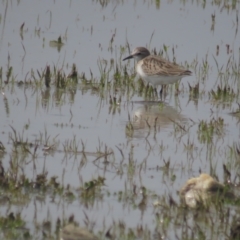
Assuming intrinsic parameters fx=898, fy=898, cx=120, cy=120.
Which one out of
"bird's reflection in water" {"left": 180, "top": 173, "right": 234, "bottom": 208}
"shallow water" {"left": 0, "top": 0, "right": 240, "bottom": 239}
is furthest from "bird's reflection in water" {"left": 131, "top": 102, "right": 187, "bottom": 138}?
"bird's reflection in water" {"left": 180, "top": 173, "right": 234, "bottom": 208}

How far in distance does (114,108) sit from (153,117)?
538 millimetres

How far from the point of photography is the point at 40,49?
1412 cm

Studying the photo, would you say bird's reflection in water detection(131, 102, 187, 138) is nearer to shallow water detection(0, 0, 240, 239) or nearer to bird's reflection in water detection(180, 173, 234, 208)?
shallow water detection(0, 0, 240, 239)

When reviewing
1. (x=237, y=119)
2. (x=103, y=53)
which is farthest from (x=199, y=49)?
(x=237, y=119)

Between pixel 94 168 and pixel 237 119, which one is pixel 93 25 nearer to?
pixel 237 119

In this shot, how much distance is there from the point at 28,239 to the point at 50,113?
4293mm

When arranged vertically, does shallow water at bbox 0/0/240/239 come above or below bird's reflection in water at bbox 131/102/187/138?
above

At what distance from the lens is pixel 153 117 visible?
10648 mm

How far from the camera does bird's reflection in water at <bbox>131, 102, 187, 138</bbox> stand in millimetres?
9906

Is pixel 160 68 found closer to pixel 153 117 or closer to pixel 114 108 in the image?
pixel 114 108

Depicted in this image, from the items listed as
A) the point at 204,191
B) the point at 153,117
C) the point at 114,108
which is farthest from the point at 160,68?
the point at 204,191

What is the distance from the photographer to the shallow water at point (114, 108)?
25.0ft

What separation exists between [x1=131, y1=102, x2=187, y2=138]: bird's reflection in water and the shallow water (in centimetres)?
1

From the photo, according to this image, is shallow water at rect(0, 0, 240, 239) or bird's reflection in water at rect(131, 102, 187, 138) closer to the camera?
shallow water at rect(0, 0, 240, 239)
